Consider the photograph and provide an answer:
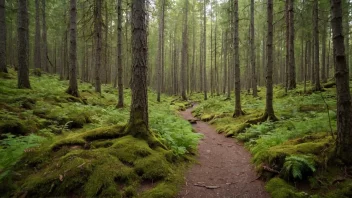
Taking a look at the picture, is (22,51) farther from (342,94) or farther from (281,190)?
(342,94)

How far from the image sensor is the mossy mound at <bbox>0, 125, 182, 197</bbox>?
11.3 feet

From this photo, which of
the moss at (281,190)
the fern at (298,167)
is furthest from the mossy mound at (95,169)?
the fern at (298,167)

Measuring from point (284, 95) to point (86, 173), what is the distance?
15626 millimetres

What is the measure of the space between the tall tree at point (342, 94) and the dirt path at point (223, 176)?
5.78ft

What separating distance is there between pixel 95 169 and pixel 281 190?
11.7 feet

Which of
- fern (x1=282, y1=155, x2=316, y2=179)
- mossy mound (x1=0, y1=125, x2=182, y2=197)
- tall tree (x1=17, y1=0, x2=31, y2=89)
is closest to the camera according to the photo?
mossy mound (x1=0, y1=125, x2=182, y2=197)

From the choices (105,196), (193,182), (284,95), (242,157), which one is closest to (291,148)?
(242,157)

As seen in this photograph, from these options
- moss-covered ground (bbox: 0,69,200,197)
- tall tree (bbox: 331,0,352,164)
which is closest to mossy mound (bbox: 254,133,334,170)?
tall tree (bbox: 331,0,352,164)

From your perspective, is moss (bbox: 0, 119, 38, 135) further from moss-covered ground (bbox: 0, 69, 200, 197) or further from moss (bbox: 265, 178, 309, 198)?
moss (bbox: 265, 178, 309, 198)

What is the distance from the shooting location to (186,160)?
225 inches

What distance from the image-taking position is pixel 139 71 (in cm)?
534

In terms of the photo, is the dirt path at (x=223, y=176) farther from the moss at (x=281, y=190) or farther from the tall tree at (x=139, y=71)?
the tall tree at (x=139, y=71)

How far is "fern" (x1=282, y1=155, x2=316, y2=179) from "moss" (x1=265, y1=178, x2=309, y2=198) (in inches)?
8.4

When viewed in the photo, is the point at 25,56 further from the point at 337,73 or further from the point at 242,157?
the point at 337,73
